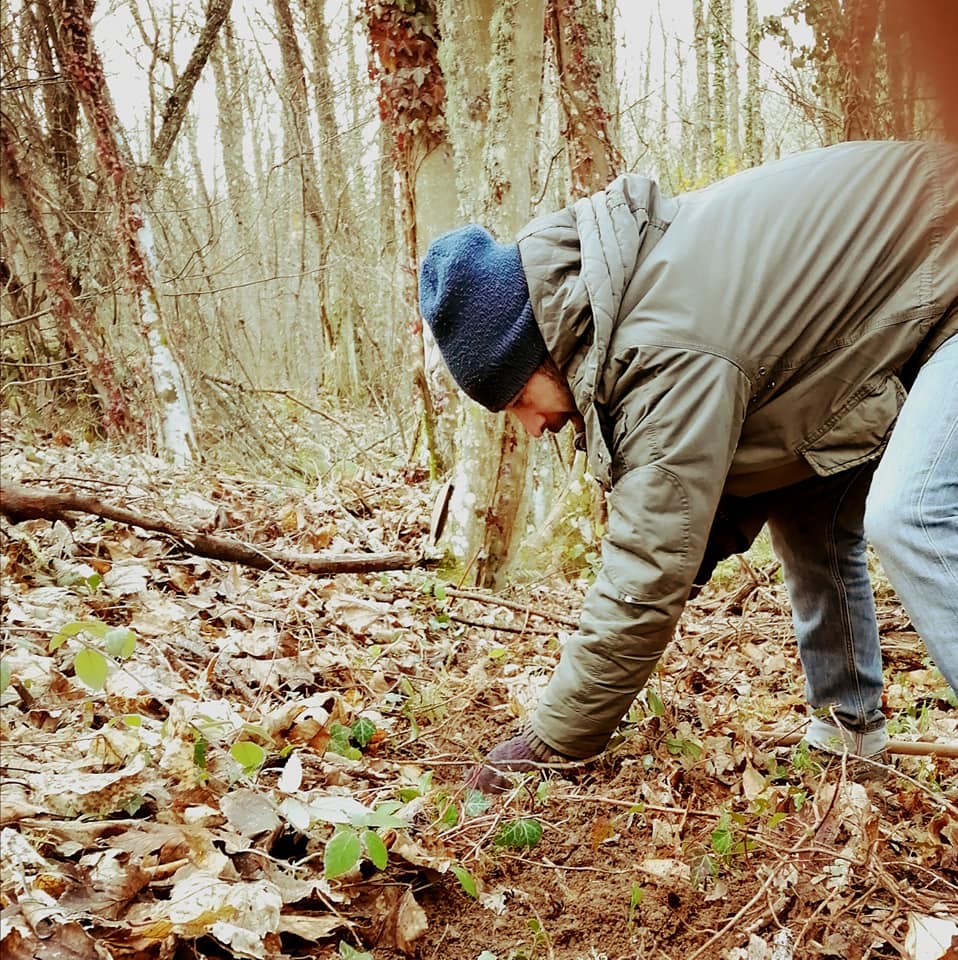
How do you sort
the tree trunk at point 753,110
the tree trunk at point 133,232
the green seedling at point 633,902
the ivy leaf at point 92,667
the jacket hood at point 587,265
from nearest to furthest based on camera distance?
the ivy leaf at point 92,667, the green seedling at point 633,902, the jacket hood at point 587,265, the tree trunk at point 133,232, the tree trunk at point 753,110

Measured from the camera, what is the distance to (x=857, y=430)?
213 centimetres

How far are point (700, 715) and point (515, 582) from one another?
1841 mm

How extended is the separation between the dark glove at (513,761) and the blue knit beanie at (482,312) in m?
0.97

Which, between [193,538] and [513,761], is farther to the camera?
[193,538]

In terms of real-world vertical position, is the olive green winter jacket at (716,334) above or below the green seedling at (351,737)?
above

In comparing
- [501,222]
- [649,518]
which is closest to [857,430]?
[649,518]

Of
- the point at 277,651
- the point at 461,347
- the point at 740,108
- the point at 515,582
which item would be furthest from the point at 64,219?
the point at 740,108

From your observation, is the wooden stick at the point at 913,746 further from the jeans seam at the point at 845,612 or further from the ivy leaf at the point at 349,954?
the ivy leaf at the point at 349,954

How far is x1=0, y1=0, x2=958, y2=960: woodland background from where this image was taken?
1.73m

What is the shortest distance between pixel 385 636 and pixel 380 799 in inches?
52.6

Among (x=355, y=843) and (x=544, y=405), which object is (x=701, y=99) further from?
(x=355, y=843)

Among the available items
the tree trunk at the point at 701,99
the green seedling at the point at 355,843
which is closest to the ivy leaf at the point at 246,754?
the green seedling at the point at 355,843

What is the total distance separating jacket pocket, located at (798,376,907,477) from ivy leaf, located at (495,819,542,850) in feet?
3.72

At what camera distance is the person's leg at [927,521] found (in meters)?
1.74
